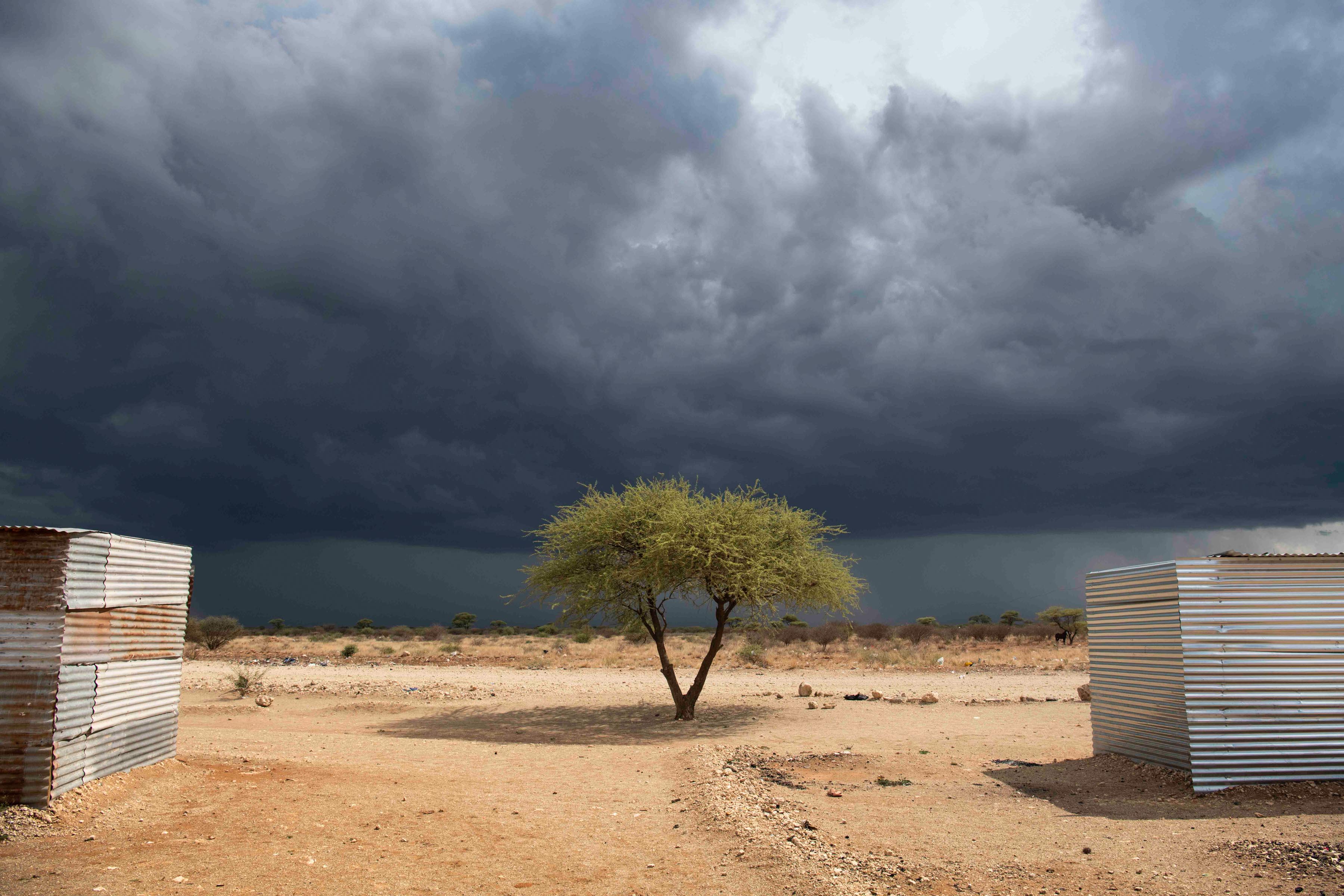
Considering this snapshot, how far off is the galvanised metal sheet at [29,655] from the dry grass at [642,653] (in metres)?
33.5

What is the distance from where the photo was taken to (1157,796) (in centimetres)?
1150

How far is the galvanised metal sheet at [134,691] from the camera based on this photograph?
10.6 metres

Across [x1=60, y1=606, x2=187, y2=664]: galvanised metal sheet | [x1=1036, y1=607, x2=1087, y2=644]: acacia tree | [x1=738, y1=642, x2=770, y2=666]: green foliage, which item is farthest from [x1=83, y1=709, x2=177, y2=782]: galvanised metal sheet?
[x1=1036, y1=607, x2=1087, y2=644]: acacia tree

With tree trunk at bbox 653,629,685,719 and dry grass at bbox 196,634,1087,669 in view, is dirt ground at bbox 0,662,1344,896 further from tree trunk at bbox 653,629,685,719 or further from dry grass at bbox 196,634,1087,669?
dry grass at bbox 196,634,1087,669

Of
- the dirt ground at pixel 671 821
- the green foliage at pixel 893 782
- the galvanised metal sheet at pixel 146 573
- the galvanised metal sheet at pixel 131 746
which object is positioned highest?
the galvanised metal sheet at pixel 146 573

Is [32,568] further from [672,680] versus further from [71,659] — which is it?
[672,680]

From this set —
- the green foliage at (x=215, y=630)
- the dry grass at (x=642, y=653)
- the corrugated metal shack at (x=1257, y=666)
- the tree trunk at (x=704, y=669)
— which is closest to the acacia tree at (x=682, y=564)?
the tree trunk at (x=704, y=669)

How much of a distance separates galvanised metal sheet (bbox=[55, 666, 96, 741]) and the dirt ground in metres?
0.79

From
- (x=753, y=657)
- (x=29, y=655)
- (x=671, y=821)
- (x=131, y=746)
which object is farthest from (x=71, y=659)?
(x=753, y=657)

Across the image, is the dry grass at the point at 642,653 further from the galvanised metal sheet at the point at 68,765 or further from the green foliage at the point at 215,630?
the galvanised metal sheet at the point at 68,765

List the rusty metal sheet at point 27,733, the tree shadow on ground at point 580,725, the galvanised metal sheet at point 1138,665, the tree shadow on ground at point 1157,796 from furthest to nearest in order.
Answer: the tree shadow on ground at point 580,725 < the galvanised metal sheet at point 1138,665 < the tree shadow on ground at point 1157,796 < the rusty metal sheet at point 27,733

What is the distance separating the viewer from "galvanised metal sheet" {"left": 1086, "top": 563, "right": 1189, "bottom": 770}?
39.3 feet

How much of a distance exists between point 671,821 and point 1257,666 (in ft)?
27.5

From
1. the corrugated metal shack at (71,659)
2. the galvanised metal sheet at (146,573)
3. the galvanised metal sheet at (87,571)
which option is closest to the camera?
the corrugated metal shack at (71,659)
